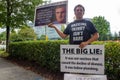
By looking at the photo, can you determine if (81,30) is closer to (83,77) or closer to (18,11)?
(83,77)

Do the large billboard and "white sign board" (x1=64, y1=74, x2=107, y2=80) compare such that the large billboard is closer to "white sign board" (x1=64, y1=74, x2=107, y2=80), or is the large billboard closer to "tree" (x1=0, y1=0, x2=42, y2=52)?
"white sign board" (x1=64, y1=74, x2=107, y2=80)

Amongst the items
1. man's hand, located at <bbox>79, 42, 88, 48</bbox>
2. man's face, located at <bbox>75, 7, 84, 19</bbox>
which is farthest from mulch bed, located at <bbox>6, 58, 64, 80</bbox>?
man's hand, located at <bbox>79, 42, 88, 48</bbox>

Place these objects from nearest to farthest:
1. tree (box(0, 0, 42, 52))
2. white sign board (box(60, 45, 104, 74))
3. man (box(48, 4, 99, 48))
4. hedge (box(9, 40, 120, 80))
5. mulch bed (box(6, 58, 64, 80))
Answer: white sign board (box(60, 45, 104, 74)) → man (box(48, 4, 99, 48)) → hedge (box(9, 40, 120, 80)) → mulch bed (box(6, 58, 64, 80)) → tree (box(0, 0, 42, 52))

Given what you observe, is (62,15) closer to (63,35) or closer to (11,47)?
(63,35)

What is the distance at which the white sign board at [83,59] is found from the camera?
200 inches

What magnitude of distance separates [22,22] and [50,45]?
9.05 m

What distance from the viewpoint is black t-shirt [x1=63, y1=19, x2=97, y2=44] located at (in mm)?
5387

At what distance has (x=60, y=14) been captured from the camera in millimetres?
6406

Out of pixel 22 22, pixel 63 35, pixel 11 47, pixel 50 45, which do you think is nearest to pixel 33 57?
pixel 50 45

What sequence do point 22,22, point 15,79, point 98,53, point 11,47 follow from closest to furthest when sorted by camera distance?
point 98,53, point 15,79, point 11,47, point 22,22

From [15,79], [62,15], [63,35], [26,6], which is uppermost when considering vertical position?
[26,6]

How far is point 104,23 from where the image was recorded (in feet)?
297

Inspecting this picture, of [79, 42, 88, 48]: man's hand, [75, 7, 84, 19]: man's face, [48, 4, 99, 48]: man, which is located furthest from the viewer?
[75, 7, 84, 19]: man's face

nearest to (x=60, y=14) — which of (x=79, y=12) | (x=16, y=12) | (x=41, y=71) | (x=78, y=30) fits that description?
(x=79, y=12)
